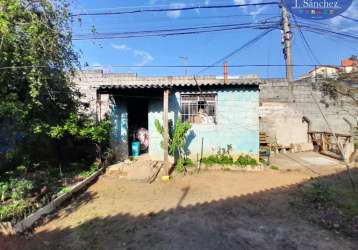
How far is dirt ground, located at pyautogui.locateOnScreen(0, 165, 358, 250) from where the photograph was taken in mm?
5414

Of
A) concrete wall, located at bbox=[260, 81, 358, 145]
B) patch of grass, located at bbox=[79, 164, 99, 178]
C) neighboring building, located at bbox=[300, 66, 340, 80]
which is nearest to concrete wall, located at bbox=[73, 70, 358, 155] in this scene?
concrete wall, located at bbox=[260, 81, 358, 145]

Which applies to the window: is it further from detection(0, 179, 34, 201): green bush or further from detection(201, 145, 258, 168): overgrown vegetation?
detection(0, 179, 34, 201): green bush

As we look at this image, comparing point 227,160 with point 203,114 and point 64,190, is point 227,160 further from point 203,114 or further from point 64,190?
point 64,190

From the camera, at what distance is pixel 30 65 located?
7891mm

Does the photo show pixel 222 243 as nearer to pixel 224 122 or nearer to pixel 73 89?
pixel 224 122

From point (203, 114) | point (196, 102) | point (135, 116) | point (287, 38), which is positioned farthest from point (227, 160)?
point (287, 38)

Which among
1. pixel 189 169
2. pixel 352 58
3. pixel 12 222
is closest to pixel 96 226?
pixel 12 222

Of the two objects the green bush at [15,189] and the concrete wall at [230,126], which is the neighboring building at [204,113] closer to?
the concrete wall at [230,126]

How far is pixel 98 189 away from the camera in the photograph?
9.02m

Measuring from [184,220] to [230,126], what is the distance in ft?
19.9

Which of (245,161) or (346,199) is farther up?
(245,161)

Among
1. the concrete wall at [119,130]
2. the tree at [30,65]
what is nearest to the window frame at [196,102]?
the concrete wall at [119,130]

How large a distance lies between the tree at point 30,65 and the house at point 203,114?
277cm

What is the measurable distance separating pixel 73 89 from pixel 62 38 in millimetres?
2366
